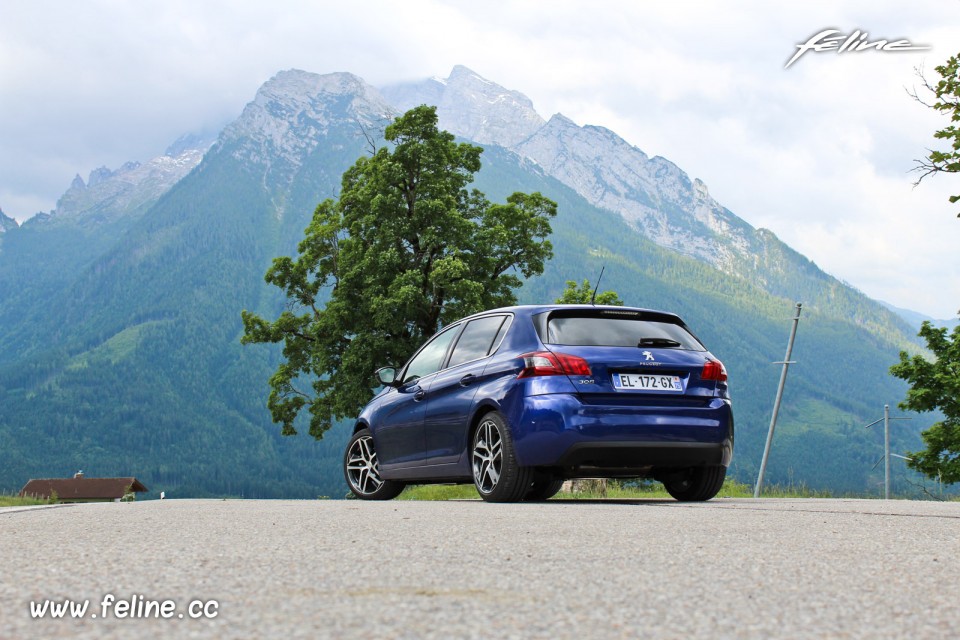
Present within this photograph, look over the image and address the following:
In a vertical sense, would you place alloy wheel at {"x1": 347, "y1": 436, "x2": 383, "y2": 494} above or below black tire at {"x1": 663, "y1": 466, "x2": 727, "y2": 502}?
below

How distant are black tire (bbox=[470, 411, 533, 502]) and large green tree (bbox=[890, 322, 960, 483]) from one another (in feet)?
67.1

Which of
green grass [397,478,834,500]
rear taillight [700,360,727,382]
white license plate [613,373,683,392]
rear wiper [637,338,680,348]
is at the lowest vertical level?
green grass [397,478,834,500]

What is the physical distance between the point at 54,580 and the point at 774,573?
297 cm

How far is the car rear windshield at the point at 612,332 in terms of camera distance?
9.22 m

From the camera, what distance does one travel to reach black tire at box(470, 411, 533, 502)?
9.06 metres

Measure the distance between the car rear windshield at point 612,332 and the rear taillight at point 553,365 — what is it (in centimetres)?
20

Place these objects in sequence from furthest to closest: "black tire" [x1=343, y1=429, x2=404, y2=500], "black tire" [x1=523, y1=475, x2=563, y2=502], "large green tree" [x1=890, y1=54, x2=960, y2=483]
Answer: "large green tree" [x1=890, y1=54, x2=960, y2=483] → "black tire" [x1=343, y1=429, x2=404, y2=500] → "black tire" [x1=523, y1=475, x2=563, y2=502]

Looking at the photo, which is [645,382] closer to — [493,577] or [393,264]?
[493,577]

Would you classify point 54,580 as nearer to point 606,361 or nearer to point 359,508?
point 359,508

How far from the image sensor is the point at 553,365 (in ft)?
29.2

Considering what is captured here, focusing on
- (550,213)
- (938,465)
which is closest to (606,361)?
(938,465)

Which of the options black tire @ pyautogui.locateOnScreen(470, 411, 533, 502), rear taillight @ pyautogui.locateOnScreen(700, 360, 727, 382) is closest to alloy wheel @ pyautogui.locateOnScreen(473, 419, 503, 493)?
black tire @ pyautogui.locateOnScreen(470, 411, 533, 502)

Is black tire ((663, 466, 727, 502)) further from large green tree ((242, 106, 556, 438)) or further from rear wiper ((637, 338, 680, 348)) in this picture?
large green tree ((242, 106, 556, 438))

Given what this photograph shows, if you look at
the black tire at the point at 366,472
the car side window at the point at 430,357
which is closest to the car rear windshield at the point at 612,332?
the car side window at the point at 430,357
